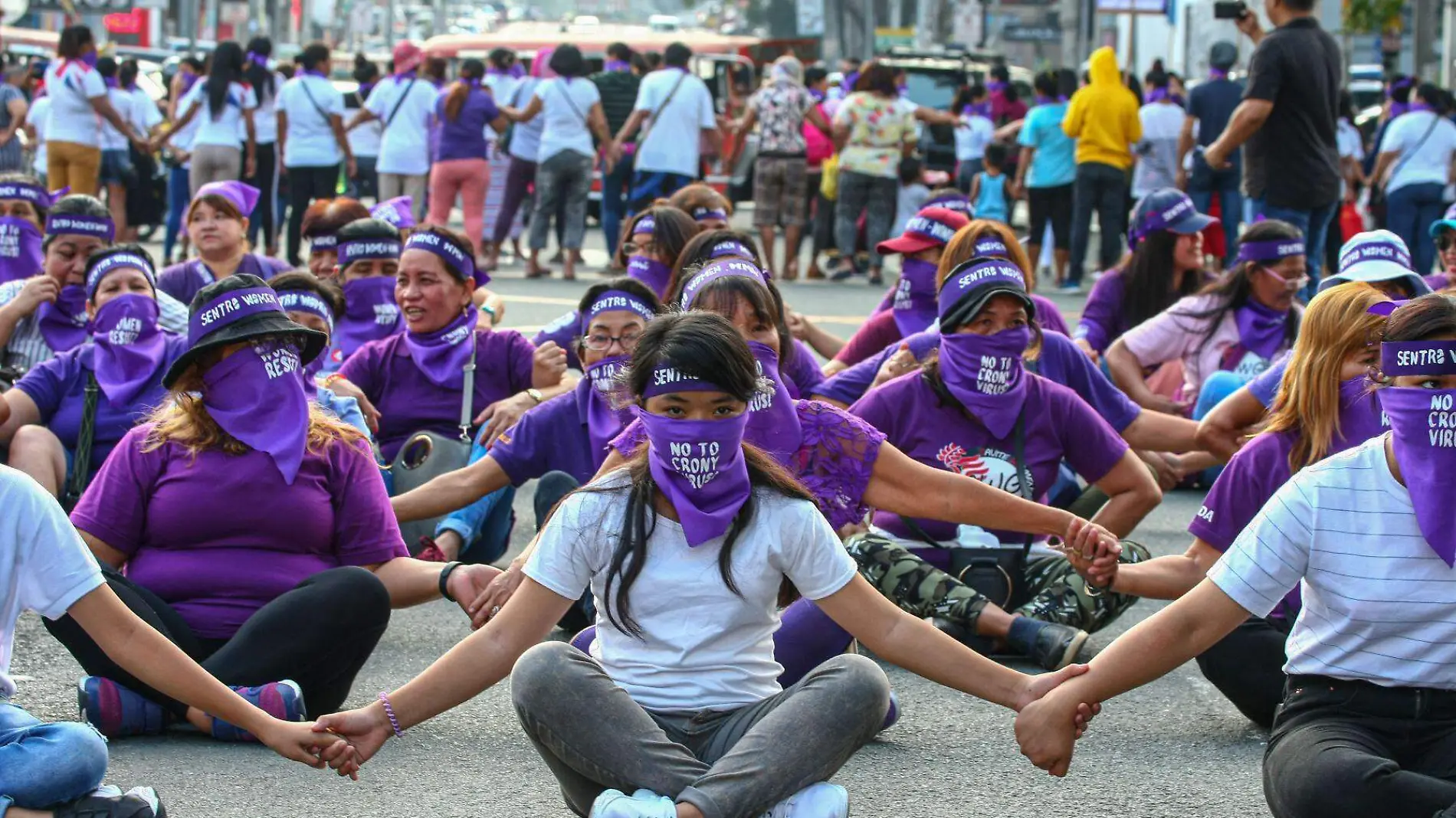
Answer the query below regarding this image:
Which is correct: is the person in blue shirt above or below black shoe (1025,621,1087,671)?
above

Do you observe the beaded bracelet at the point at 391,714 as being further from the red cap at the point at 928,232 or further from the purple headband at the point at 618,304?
the red cap at the point at 928,232

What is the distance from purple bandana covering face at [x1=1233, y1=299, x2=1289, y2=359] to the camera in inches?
347

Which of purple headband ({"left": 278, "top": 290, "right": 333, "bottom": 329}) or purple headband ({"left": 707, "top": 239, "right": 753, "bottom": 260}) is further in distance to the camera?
purple headband ({"left": 278, "top": 290, "right": 333, "bottom": 329})

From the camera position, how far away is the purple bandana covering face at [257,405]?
5.31m

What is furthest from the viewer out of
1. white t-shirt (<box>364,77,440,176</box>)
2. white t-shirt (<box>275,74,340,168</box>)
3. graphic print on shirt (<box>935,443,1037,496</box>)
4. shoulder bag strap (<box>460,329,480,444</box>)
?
white t-shirt (<box>364,77,440,176</box>)

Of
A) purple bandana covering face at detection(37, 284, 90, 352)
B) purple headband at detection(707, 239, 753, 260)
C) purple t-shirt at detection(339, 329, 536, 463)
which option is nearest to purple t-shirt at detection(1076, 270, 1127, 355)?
purple headband at detection(707, 239, 753, 260)

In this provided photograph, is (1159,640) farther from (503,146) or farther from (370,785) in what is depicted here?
(503,146)

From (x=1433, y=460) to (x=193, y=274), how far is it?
6.13 m

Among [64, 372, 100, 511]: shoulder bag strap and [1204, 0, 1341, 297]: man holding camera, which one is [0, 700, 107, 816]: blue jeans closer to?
[64, 372, 100, 511]: shoulder bag strap

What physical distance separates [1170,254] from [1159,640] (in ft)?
17.9

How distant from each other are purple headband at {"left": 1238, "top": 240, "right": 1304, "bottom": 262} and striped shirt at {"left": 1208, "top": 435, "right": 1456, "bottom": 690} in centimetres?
448

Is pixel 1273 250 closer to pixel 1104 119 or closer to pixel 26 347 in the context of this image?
pixel 26 347

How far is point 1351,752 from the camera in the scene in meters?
4.11

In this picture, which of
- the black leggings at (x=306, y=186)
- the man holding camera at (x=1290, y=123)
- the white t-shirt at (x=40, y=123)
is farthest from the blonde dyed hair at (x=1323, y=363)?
the white t-shirt at (x=40, y=123)
